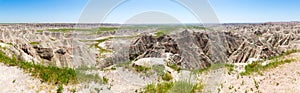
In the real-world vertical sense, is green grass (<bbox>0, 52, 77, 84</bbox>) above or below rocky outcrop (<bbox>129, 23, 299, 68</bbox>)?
above

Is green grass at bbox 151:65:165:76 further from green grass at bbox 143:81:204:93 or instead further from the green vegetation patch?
green grass at bbox 143:81:204:93

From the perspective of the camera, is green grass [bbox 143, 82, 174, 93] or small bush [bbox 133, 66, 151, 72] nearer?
green grass [bbox 143, 82, 174, 93]

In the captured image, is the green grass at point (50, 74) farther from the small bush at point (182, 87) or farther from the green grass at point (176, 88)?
the small bush at point (182, 87)

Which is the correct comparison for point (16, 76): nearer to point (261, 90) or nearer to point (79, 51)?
point (261, 90)

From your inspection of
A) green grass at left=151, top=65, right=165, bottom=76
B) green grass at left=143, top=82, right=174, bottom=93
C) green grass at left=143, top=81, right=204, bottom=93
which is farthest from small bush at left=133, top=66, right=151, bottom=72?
green grass at left=143, top=81, right=204, bottom=93

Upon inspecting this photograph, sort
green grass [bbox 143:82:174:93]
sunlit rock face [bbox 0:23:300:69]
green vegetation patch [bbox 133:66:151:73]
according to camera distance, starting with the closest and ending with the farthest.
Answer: green grass [bbox 143:82:174:93]
green vegetation patch [bbox 133:66:151:73]
sunlit rock face [bbox 0:23:300:69]

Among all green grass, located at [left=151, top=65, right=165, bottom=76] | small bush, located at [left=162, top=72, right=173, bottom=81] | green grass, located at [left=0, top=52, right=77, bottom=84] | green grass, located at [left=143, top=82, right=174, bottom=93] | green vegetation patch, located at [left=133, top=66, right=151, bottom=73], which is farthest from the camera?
green vegetation patch, located at [left=133, top=66, right=151, bottom=73]

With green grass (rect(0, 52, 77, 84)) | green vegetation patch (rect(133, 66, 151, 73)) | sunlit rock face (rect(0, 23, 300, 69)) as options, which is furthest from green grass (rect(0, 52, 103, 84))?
sunlit rock face (rect(0, 23, 300, 69))

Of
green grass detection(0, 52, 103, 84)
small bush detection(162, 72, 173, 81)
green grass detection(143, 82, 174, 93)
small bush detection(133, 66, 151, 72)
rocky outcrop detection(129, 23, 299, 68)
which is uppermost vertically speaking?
green grass detection(0, 52, 103, 84)

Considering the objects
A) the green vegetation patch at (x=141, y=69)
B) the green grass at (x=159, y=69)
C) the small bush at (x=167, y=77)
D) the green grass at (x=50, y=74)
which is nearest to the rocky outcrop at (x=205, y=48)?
the green grass at (x=159, y=69)

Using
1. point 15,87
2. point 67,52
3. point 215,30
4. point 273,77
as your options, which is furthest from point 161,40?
point 15,87

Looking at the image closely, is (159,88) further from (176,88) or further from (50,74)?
(50,74)
